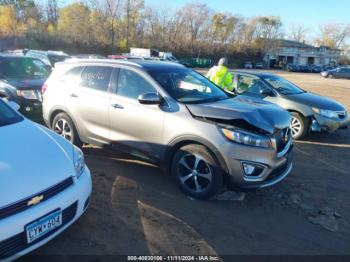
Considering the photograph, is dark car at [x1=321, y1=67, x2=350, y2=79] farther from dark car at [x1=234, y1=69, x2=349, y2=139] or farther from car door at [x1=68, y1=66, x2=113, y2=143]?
car door at [x1=68, y1=66, x2=113, y2=143]

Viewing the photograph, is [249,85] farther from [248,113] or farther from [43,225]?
[43,225]

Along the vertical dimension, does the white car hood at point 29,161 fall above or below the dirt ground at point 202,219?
above

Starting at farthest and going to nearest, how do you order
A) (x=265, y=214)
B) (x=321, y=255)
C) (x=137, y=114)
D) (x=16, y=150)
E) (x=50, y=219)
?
(x=137, y=114)
(x=265, y=214)
(x=321, y=255)
(x=16, y=150)
(x=50, y=219)

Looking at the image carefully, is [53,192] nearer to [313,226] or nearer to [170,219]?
[170,219]

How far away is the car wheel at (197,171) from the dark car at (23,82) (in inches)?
188

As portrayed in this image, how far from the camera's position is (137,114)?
4844 millimetres

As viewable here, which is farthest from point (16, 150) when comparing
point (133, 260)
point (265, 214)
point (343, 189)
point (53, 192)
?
point (343, 189)

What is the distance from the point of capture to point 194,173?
4434 millimetres

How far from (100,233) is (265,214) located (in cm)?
205

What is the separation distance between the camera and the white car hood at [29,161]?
2.71 meters

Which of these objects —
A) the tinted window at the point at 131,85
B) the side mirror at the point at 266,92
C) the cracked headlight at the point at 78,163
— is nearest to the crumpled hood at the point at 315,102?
the side mirror at the point at 266,92

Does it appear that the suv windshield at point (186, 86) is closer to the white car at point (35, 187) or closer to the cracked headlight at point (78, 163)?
the cracked headlight at point (78, 163)

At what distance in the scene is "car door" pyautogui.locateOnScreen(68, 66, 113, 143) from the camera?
5.30 m

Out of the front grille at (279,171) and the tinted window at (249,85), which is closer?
the front grille at (279,171)
